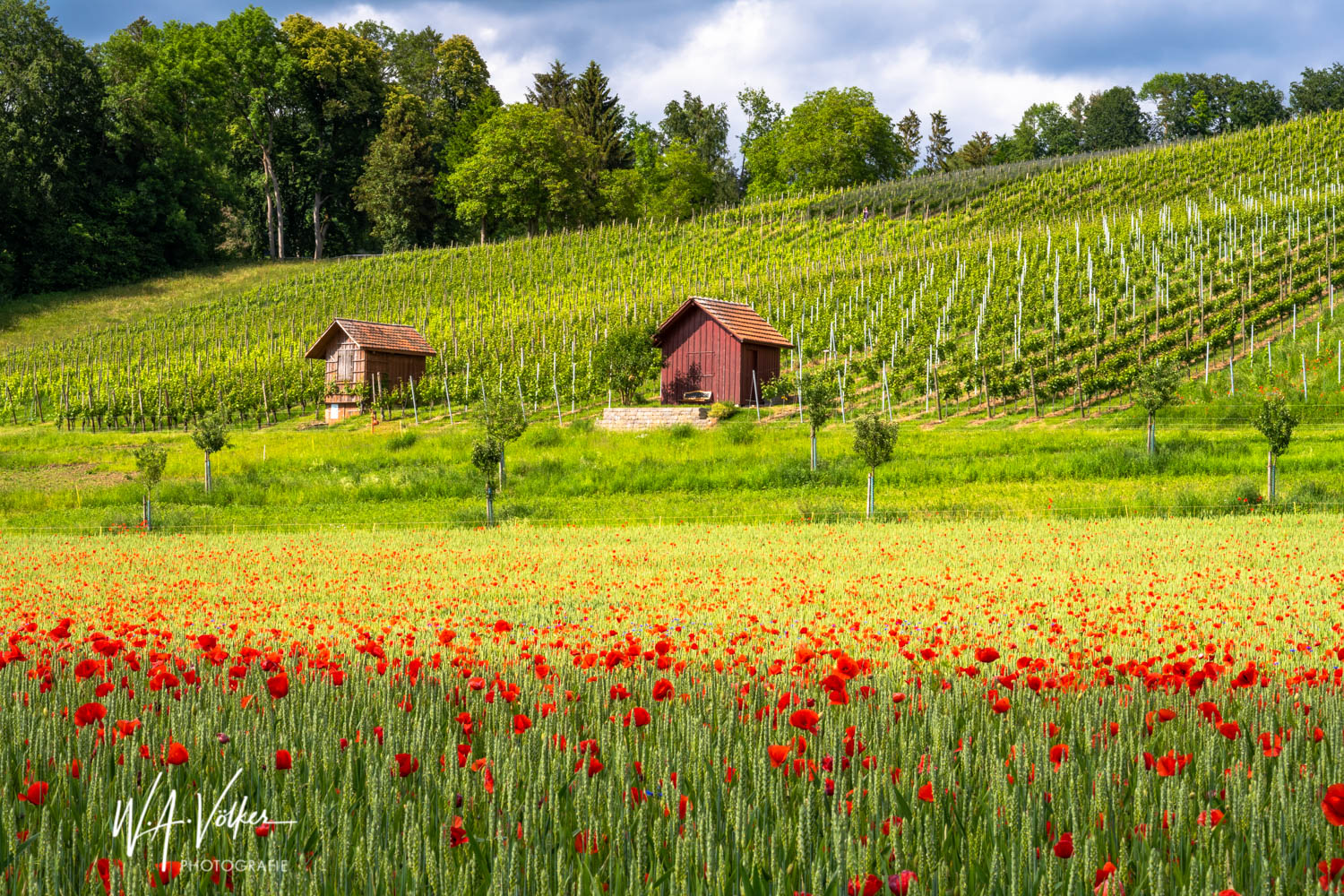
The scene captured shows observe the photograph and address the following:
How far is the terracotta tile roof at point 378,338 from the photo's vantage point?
48875 millimetres

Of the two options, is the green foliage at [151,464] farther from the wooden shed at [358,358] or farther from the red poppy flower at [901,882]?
the red poppy flower at [901,882]

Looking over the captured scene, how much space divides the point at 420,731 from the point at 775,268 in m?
63.1

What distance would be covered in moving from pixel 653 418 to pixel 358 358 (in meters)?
20.1

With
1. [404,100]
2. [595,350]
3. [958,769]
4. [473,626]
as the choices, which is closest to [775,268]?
[595,350]

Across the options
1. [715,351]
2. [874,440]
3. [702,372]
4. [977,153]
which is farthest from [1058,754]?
[977,153]

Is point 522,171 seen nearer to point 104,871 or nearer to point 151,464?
point 151,464

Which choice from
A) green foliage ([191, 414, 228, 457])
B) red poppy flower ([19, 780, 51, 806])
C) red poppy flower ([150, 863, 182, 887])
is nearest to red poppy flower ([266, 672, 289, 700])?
red poppy flower ([19, 780, 51, 806])

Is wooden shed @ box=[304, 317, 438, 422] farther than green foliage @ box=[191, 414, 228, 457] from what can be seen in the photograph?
Yes

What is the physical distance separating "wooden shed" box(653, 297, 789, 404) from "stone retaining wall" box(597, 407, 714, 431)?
207 inches

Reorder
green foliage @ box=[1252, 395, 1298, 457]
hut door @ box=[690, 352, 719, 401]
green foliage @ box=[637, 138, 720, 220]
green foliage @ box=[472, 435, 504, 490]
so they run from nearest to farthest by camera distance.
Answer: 1. green foliage @ box=[1252, 395, 1298, 457]
2. green foliage @ box=[472, 435, 504, 490]
3. hut door @ box=[690, 352, 719, 401]
4. green foliage @ box=[637, 138, 720, 220]

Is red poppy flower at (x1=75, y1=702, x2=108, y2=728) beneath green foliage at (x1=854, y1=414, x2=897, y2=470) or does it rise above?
beneath

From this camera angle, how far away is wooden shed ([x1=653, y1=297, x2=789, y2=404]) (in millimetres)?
43500

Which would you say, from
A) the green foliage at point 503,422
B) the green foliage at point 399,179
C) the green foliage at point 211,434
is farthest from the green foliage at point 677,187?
the green foliage at point 211,434

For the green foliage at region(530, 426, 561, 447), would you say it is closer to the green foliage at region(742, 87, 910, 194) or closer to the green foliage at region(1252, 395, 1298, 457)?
the green foliage at region(1252, 395, 1298, 457)
